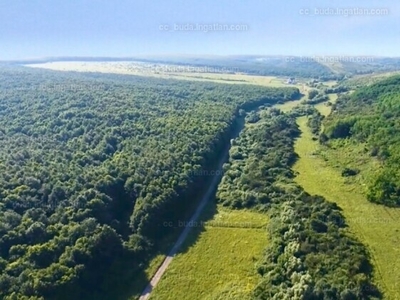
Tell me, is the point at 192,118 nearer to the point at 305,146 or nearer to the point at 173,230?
the point at 305,146

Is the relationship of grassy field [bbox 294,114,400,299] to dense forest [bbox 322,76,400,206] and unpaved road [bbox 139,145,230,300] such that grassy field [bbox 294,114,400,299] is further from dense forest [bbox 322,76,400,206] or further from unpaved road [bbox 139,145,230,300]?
unpaved road [bbox 139,145,230,300]

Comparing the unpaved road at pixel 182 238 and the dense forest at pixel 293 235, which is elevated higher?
the dense forest at pixel 293 235

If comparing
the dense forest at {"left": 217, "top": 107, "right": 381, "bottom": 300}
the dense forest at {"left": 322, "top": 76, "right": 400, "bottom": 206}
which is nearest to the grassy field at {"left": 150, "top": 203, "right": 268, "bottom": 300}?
the dense forest at {"left": 217, "top": 107, "right": 381, "bottom": 300}

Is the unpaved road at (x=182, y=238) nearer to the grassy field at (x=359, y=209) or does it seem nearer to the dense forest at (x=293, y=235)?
the dense forest at (x=293, y=235)

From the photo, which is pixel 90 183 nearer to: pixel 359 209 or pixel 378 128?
pixel 359 209

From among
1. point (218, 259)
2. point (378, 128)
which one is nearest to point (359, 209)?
point (218, 259)

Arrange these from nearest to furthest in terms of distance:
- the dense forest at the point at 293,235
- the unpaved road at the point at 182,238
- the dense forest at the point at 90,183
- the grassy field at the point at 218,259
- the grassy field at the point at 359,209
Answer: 1. the dense forest at the point at 293,235
2. the dense forest at the point at 90,183
3. the grassy field at the point at 218,259
4. the unpaved road at the point at 182,238
5. the grassy field at the point at 359,209

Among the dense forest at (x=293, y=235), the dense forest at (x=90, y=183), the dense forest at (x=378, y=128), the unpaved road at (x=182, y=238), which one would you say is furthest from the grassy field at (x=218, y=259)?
the dense forest at (x=378, y=128)

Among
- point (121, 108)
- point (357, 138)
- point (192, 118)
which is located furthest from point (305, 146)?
point (121, 108)

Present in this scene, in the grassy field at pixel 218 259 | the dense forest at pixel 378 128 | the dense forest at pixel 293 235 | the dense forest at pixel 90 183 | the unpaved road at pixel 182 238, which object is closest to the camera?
the dense forest at pixel 293 235
